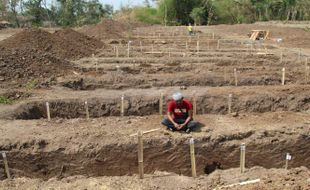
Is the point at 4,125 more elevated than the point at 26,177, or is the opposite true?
the point at 4,125

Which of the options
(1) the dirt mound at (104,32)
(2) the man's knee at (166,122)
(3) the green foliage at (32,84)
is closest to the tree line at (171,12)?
(1) the dirt mound at (104,32)

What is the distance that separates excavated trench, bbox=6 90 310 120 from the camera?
11.5 metres

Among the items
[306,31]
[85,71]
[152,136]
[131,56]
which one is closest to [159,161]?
[152,136]

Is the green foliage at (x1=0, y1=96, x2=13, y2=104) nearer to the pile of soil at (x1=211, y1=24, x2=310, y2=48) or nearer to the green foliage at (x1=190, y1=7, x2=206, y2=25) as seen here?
the pile of soil at (x1=211, y1=24, x2=310, y2=48)

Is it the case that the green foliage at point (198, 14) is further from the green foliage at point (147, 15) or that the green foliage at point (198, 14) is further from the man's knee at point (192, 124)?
the man's knee at point (192, 124)

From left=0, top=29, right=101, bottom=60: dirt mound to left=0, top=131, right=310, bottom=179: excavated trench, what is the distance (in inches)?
464

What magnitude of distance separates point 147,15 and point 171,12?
5083 mm

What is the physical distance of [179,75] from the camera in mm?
14570

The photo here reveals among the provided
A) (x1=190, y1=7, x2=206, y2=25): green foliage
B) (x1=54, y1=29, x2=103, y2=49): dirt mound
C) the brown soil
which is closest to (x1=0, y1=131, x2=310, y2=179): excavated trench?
the brown soil

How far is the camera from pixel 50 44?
2102 centimetres

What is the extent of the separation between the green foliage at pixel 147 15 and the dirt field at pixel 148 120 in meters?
36.5

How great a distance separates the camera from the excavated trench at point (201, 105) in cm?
1145

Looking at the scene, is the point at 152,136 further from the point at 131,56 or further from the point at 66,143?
the point at 131,56

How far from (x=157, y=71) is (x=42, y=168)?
8.39 m
